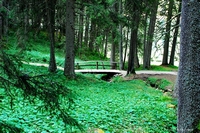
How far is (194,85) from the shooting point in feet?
12.7

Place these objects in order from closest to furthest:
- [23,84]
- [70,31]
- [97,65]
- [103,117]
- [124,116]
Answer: [23,84] → [103,117] → [124,116] → [70,31] → [97,65]

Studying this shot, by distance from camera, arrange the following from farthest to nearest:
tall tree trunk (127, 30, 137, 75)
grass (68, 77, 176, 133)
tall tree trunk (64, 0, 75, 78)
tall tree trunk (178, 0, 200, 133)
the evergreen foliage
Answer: tall tree trunk (127, 30, 137, 75), tall tree trunk (64, 0, 75, 78), grass (68, 77, 176, 133), tall tree trunk (178, 0, 200, 133), the evergreen foliage

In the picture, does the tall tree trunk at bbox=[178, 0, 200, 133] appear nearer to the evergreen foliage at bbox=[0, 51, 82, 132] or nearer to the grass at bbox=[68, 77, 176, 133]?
the grass at bbox=[68, 77, 176, 133]

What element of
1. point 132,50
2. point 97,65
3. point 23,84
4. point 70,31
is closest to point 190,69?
point 23,84

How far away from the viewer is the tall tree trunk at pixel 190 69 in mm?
3740

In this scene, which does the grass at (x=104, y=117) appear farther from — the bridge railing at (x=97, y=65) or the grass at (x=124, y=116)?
the bridge railing at (x=97, y=65)

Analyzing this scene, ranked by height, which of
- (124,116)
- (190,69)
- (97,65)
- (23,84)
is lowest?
(124,116)

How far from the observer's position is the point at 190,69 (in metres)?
3.83

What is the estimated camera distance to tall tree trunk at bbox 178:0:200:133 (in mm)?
3740

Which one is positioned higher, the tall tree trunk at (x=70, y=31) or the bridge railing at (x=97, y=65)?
the tall tree trunk at (x=70, y=31)

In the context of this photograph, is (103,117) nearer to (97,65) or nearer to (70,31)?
(70,31)

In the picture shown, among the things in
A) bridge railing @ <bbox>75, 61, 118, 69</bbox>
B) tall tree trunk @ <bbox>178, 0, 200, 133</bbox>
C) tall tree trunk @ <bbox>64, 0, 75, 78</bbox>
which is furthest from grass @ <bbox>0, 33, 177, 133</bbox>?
bridge railing @ <bbox>75, 61, 118, 69</bbox>

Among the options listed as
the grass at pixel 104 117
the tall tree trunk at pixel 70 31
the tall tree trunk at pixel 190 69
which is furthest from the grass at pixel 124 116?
the tall tree trunk at pixel 70 31

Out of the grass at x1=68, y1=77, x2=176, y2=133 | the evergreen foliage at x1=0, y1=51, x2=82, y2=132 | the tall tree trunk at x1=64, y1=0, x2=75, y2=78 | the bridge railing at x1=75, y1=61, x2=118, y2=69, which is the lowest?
the grass at x1=68, y1=77, x2=176, y2=133
